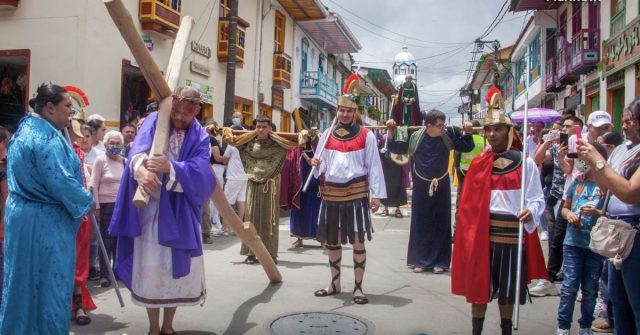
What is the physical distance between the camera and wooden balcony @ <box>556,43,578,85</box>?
18703 millimetres

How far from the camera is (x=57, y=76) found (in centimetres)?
1059

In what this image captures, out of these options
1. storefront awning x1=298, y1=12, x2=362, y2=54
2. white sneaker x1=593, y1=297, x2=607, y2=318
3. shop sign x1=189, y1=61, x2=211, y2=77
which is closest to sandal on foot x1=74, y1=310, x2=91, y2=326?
white sneaker x1=593, y1=297, x2=607, y2=318

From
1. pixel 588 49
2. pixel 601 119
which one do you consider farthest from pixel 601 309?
pixel 588 49

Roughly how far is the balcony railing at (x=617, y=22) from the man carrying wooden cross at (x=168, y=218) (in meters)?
13.8

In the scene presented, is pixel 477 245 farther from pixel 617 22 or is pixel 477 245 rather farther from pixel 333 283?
pixel 617 22

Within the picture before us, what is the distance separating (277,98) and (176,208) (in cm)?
1816

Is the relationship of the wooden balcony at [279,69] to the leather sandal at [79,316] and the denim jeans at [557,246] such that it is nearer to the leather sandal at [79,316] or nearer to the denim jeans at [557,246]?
the denim jeans at [557,246]

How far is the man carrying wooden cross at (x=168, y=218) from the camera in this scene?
385 centimetres

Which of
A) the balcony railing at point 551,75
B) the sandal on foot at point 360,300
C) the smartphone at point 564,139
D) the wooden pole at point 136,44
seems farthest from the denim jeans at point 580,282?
the balcony railing at point 551,75

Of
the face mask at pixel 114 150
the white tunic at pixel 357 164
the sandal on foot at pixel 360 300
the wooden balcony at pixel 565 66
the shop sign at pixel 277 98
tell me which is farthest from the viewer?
the shop sign at pixel 277 98

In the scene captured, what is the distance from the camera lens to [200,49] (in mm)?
14945

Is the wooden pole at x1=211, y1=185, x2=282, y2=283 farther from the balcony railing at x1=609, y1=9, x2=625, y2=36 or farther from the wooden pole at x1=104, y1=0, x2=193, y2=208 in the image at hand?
the balcony railing at x1=609, y1=9, x2=625, y2=36

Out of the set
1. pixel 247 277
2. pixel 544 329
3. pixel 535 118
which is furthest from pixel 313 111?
pixel 544 329

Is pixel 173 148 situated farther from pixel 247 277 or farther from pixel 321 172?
pixel 247 277
